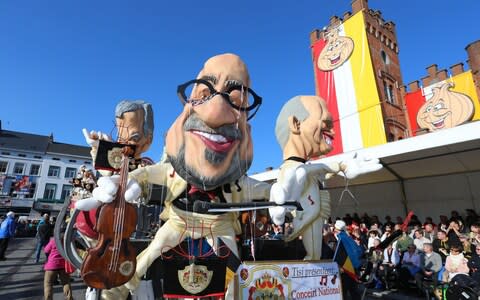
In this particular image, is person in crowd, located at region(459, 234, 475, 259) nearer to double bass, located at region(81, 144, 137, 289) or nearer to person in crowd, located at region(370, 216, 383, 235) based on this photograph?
person in crowd, located at region(370, 216, 383, 235)

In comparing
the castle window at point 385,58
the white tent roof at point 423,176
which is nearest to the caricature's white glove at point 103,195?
the white tent roof at point 423,176

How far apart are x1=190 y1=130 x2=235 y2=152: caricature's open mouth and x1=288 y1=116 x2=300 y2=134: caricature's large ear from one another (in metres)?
1.27

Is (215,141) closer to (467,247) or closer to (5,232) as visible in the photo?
(467,247)

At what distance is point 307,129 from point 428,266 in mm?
3587

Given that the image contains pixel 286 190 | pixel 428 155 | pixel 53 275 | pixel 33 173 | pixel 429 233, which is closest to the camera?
pixel 286 190

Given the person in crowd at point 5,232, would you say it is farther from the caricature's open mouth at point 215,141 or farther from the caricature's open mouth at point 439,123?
the caricature's open mouth at point 439,123

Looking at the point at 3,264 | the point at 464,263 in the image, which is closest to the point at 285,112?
the point at 464,263

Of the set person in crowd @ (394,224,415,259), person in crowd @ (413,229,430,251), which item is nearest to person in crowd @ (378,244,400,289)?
person in crowd @ (394,224,415,259)

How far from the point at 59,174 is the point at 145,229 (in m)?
30.3

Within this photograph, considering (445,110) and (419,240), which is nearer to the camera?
(419,240)

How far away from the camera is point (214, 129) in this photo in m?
2.24

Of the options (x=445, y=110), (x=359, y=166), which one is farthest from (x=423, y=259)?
(x=445, y=110)

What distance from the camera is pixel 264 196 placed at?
2746mm

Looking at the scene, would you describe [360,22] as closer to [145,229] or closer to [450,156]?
[450,156]
